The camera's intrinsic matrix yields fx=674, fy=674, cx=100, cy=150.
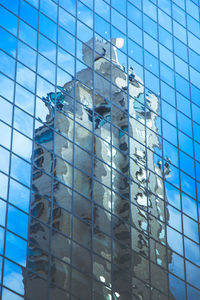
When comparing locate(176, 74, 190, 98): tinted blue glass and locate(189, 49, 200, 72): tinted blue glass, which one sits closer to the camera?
locate(176, 74, 190, 98): tinted blue glass

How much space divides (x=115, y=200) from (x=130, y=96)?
7.19 meters

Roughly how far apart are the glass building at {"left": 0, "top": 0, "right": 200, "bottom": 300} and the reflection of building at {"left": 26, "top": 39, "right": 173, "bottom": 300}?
0.21 feet

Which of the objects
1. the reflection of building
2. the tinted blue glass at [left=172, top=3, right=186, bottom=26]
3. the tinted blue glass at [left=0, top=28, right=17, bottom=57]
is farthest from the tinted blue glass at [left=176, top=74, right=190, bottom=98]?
the tinted blue glass at [left=0, top=28, right=17, bottom=57]

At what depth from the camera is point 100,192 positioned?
33.4 m

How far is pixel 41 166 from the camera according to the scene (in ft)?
101

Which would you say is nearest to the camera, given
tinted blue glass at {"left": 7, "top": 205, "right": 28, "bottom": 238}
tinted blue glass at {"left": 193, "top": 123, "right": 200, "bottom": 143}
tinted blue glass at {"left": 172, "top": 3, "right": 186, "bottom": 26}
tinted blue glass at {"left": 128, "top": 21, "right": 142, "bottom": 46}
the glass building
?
tinted blue glass at {"left": 7, "top": 205, "right": 28, "bottom": 238}

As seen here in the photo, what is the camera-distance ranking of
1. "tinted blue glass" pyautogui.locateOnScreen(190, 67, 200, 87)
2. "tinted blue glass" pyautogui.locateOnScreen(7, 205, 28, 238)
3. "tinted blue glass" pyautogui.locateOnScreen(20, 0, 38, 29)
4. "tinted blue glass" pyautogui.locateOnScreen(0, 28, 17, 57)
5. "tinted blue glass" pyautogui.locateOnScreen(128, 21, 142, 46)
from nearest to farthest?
"tinted blue glass" pyautogui.locateOnScreen(7, 205, 28, 238), "tinted blue glass" pyautogui.locateOnScreen(0, 28, 17, 57), "tinted blue glass" pyautogui.locateOnScreen(20, 0, 38, 29), "tinted blue glass" pyautogui.locateOnScreen(128, 21, 142, 46), "tinted blue glass" pyautogui.locateOnScreen(190, 67, 200, 87)

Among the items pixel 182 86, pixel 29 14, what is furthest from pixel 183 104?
pixel 29 14

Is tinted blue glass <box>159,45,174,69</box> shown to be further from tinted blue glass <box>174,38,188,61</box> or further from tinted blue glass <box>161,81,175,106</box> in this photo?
tinted blue glass <box>161,81,175,106</box>

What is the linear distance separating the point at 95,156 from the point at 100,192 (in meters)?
1.90

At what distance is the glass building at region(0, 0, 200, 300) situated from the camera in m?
29.6

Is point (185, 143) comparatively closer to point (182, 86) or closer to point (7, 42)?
point (182, 86)

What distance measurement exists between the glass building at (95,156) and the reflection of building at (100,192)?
2.5 inches

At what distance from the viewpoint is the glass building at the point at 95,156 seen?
2961 centimetres
